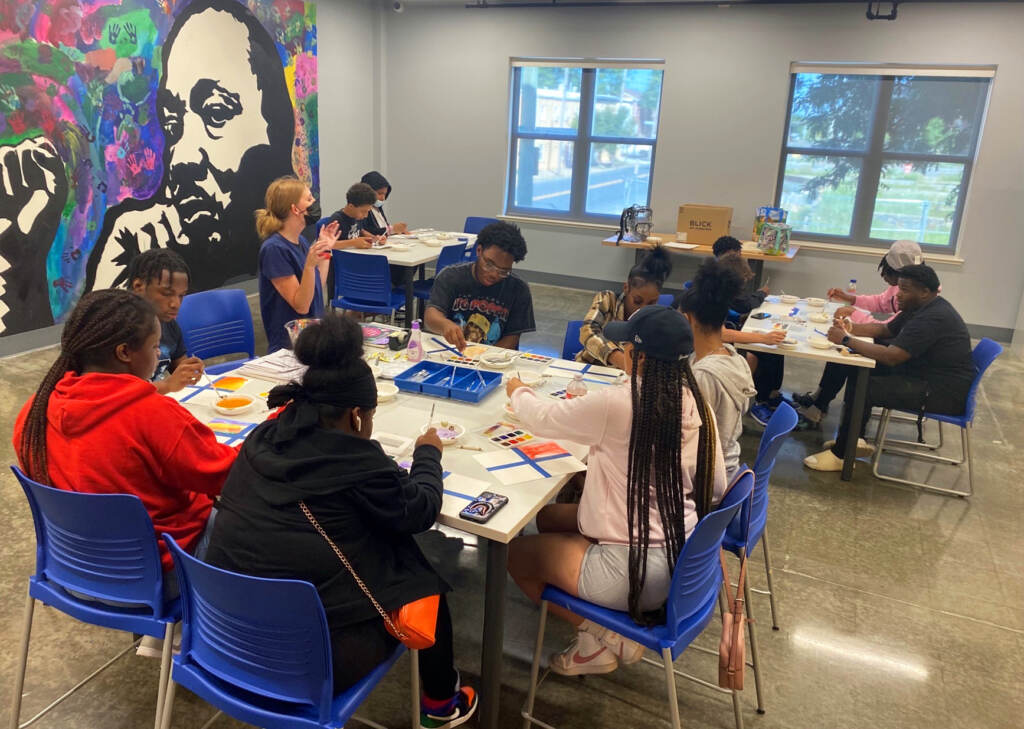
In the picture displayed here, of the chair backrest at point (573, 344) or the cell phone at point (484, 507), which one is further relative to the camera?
the chair backrest at point (573, 344)

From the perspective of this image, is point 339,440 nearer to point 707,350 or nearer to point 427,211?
point 707,350

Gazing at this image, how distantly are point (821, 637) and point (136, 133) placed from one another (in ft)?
19.4

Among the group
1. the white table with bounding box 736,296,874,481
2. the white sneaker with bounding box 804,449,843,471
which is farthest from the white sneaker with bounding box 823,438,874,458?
the white table with bounding box 736,296,874,481

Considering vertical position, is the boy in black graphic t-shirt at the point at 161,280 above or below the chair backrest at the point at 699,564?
above

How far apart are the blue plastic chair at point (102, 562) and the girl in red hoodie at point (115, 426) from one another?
3.2 inches

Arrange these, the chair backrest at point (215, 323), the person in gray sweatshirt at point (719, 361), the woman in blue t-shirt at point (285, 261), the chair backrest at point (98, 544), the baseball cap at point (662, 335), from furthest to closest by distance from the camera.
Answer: the woman in blue t-shirt at point (285, 261)
the chair backrest at point (215, 323)
the person in gray sweatshirt at point (719, 361)
the baseball cap at point (662, 335)
the chair backrest at point (98, 544)

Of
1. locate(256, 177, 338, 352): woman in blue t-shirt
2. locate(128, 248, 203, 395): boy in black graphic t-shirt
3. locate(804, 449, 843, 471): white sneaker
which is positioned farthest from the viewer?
locate(804, 449, 843, 471): white sneaker

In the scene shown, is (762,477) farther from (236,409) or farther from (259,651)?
(236,409)

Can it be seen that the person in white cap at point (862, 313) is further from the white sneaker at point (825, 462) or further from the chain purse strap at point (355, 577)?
the chain purse strap at point (355, 577)

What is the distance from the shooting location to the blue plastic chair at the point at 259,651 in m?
1.56

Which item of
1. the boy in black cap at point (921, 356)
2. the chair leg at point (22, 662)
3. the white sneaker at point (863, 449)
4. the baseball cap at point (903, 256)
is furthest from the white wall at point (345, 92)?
the chair leg at point (22, 662)

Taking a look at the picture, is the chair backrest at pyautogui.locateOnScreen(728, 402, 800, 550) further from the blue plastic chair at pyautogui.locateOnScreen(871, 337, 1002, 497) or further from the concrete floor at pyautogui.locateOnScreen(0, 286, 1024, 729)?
the blue plastic chair at pyautogui.locateOnScreen(871, 337, 1002, 497)

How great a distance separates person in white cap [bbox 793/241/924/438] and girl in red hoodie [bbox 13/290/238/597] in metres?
3.89

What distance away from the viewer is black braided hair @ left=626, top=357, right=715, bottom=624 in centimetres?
203
